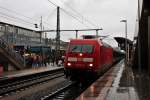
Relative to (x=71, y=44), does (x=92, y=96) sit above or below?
below

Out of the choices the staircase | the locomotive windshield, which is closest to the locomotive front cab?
the locomotive windshield

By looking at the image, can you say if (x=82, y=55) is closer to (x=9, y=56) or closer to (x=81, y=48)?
(x=81, y=48)

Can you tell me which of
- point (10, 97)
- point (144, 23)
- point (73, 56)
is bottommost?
point (10, 97)

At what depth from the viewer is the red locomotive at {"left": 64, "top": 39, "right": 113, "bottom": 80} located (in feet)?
76.2

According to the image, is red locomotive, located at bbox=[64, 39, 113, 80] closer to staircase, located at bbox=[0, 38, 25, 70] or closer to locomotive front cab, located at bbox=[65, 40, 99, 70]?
locomotive front cab, located at bbox=[65, 40, 99, 70]

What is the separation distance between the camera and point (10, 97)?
18.3 metres

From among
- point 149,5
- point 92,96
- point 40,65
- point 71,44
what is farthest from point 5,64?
point 92,96

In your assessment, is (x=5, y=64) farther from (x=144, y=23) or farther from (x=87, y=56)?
(x=144, y=23)

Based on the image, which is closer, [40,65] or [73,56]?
[73,56]

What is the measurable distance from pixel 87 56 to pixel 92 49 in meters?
0.56

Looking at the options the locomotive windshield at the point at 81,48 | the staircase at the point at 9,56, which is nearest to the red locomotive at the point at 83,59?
Answer: the locomotive windshield at the point at 81,48

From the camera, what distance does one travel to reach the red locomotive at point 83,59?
2322 cm

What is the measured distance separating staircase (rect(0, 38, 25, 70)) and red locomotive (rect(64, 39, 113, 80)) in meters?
14.6

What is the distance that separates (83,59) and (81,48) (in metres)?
0.92
